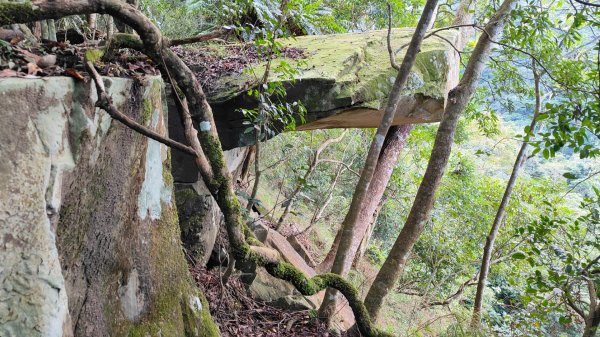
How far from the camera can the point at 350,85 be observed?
5.25m

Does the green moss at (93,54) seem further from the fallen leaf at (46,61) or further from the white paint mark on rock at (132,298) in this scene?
the white paint mark on rock at (132,298)

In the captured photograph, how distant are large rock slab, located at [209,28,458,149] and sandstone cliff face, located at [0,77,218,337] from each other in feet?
7.51

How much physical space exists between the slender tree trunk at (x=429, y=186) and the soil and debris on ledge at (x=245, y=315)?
2.25ft

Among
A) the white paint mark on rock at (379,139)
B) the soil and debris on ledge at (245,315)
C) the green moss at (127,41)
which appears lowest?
the soil and debris on ledge at (245,315)

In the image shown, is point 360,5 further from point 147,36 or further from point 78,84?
point 78,84

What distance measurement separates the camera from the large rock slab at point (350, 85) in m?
5.11

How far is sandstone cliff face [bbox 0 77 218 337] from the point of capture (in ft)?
5.62

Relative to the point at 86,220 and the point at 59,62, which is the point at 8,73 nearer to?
the point at 59,62

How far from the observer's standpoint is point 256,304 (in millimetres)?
4598

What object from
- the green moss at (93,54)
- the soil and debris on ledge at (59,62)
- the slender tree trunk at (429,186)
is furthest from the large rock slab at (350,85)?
the green moss at (93,54)

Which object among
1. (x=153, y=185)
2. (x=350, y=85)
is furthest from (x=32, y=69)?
(x=350, y=85)

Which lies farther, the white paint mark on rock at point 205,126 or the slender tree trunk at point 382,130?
the slender tree trunk at point 382,130

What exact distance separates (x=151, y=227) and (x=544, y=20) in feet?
12.9

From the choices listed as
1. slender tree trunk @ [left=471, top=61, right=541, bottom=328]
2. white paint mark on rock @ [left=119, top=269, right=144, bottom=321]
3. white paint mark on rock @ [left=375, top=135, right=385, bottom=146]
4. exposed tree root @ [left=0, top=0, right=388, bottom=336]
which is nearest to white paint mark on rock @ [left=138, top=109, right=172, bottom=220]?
exposed tree root @ [left=0, top=0, right=388, bottom=336]
